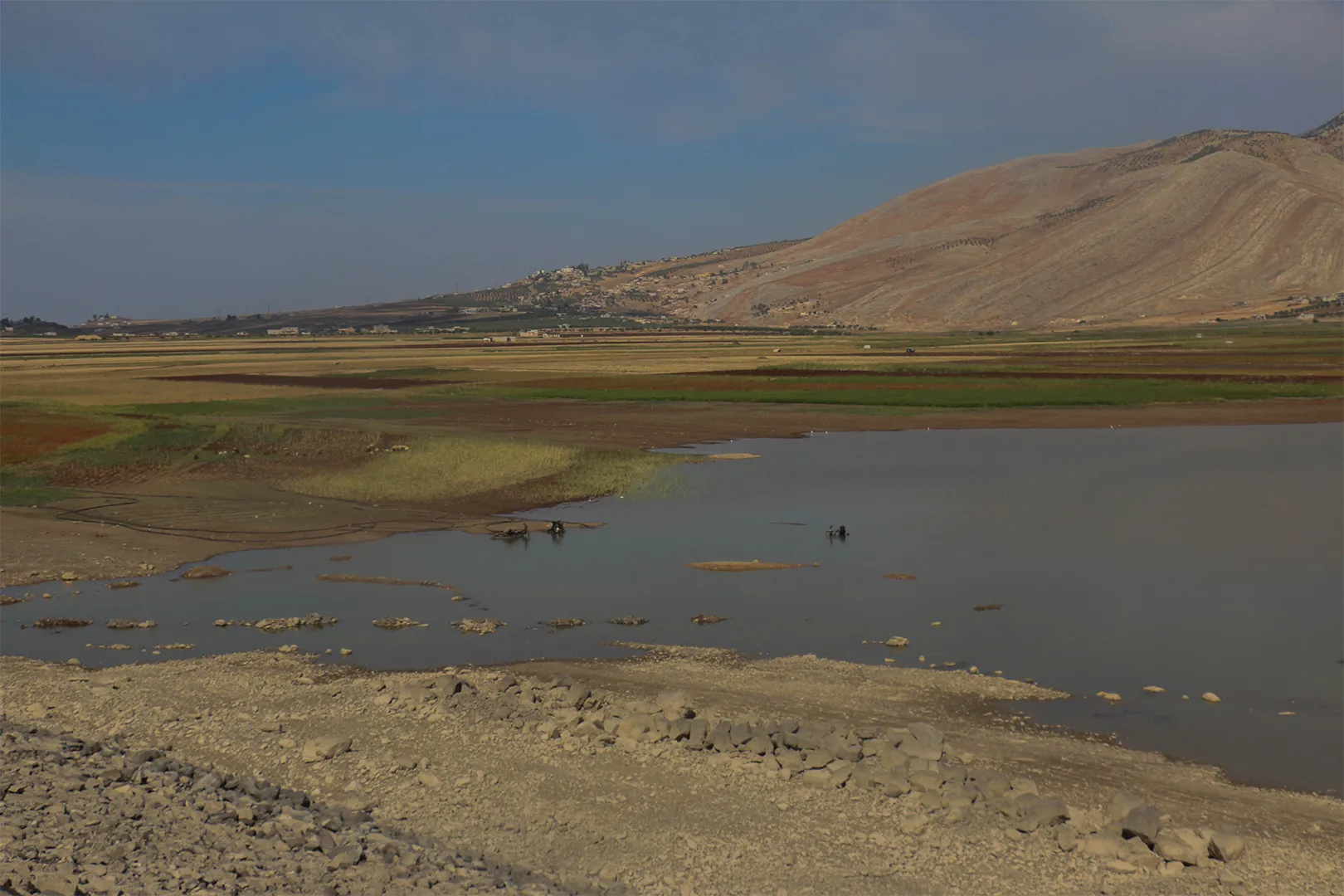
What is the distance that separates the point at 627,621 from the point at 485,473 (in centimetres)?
1940

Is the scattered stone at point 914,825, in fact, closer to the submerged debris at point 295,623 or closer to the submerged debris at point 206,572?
the submerged debris at point 295,623

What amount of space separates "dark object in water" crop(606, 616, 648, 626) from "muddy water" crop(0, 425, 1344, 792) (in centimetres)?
24

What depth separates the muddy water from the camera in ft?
61.2

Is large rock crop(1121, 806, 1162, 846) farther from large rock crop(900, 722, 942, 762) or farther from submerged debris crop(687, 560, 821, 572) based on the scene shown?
submerged debris crop(687, 560, 821, 572)

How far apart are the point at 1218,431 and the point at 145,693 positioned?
157 feet

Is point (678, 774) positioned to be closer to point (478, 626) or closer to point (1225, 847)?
point (1225, 847)

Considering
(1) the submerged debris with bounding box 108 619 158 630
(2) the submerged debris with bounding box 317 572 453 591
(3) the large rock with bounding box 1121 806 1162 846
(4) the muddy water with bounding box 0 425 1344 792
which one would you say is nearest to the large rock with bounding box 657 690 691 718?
(4) the muddy water with bounding box 0 425 1344 792

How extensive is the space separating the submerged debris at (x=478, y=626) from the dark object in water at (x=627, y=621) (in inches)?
80.3

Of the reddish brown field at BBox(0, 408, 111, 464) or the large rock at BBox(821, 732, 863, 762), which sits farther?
the reddish brown field at BBox(0, 408, 111, 464)

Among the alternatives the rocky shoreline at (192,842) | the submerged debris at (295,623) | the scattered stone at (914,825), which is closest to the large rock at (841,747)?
the scattered stone at (914,825)

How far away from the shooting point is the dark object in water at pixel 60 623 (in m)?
23.0

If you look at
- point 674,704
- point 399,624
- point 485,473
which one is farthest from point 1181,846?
point 485,473

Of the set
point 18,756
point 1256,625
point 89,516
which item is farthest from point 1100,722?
point 89,516

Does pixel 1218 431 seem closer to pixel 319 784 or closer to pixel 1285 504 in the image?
pixel 1285 504
